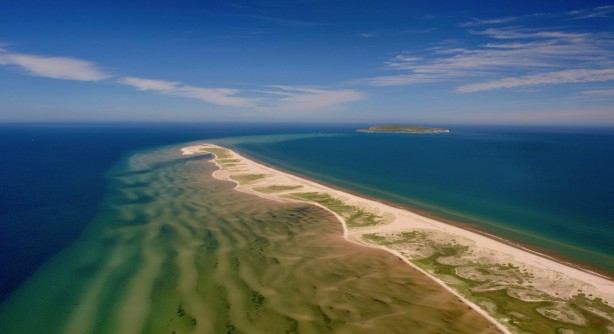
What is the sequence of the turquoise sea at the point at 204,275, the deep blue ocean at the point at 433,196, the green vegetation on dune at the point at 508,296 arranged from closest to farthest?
1. the green vegetation on dune at the point at 508,296
2. the turquoise sea at the point at 204,275
3. the deep blue ocean at the point at 433,196

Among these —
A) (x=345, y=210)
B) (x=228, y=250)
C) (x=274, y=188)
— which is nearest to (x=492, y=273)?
(x=345, y=210)

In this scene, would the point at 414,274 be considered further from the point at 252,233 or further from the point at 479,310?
the point at 252,233

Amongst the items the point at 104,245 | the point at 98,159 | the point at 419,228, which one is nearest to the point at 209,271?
the point at 104,245

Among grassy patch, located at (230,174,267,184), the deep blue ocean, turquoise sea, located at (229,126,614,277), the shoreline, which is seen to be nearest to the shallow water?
the deep blue ocean

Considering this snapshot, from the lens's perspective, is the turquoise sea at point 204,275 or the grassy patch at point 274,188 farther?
the grassy patch at point 274,188

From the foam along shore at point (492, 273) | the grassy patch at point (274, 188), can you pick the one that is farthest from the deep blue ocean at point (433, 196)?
the grassy patch at point (274, 188)

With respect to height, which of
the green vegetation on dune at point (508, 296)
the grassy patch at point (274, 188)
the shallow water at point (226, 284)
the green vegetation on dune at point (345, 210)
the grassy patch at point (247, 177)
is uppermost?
the grassy patch at point (247, 177)

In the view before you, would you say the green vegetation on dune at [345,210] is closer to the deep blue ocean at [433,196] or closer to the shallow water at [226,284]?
the shallow water at [226,284]
